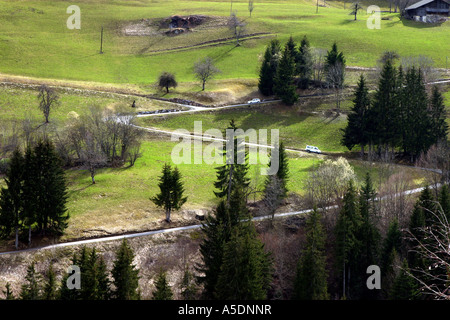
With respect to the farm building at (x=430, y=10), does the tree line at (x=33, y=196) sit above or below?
below

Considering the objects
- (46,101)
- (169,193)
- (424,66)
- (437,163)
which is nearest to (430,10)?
(424,66)

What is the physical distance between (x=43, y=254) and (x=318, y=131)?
5359 centimetres

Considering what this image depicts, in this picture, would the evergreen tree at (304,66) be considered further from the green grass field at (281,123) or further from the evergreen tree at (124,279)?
the evergreen tree at (124,279)

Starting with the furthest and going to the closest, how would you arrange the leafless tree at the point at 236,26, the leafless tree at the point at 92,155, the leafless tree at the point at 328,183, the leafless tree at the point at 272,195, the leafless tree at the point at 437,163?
the leafless tree at the point at 236,26, the leafless tree at the point at 92,155, the leafless tree at the point at 437,163, the leafless tree at the point at 328,183, the leafless tree at the point at 272,195

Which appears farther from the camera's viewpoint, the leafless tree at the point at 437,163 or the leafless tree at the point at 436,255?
the leafless tree at the point at 437,163

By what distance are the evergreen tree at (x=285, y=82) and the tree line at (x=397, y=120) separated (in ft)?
52.0

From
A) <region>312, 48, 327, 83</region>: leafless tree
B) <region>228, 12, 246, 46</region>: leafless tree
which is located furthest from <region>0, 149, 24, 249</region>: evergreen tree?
<region>228, 12, 246, 46</region>: leafless tree

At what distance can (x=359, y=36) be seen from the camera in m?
130

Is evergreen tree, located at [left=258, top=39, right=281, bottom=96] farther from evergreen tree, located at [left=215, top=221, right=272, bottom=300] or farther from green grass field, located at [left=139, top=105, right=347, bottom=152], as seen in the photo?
evergreen tree, located at [left=215, top=221, right=272, bottom=300]

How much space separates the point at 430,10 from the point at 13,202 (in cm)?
12782

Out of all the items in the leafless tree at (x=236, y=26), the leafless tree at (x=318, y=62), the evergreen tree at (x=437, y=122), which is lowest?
the evergreen tree at (x=437, y=122)

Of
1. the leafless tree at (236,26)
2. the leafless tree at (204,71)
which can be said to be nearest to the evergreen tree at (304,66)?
the leafless tree at (204,71)

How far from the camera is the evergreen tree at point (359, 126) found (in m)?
83.9
